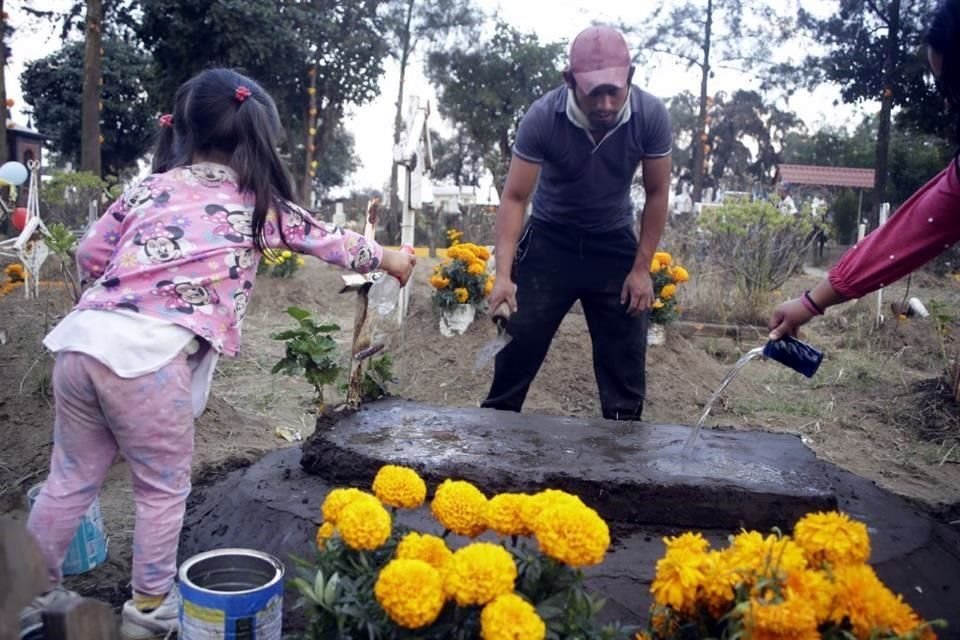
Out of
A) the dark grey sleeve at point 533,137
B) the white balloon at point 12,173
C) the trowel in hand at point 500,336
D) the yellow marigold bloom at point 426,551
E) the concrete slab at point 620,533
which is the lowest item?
the concrete slab at point 620,533

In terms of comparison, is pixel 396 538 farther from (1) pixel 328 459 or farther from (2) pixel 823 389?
(2) pixel 823 389

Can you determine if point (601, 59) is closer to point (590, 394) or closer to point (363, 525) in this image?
point (363, 525)

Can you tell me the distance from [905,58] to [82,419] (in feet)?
60.2

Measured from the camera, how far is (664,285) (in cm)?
630

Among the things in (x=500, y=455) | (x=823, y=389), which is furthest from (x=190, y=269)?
(x=823, y=389)

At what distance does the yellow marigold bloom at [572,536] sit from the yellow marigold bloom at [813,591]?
32 centimetres

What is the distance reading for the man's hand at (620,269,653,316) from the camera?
3295 mm

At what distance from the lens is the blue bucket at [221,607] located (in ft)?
5.81

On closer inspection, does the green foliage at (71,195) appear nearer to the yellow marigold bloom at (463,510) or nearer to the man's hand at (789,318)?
the man's hand at (789,318)

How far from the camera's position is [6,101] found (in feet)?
48.8

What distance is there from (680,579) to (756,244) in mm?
7680

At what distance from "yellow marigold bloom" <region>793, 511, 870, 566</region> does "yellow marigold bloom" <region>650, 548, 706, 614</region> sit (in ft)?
0.64

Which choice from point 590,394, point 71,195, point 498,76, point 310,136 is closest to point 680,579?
point 590,394

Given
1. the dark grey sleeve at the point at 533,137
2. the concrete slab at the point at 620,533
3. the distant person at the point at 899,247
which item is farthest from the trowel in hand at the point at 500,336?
the distant person at the point at 899,247
